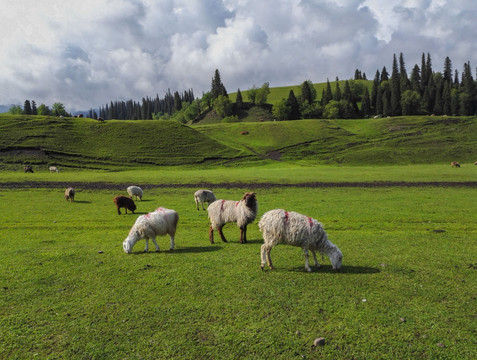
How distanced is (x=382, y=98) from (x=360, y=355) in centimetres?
15625

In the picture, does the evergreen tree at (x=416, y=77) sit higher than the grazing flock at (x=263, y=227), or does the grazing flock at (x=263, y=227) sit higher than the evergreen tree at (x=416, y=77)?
the evergreen tree at (x=416, y=77)

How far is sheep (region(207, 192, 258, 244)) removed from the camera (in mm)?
14266

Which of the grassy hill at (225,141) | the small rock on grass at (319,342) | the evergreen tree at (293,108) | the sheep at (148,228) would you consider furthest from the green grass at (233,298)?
the evergreen tree at (293,108)

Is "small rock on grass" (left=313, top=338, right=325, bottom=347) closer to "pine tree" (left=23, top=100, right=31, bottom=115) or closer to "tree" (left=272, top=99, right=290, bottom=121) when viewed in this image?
"tree" (left=272, top=99, right=290, bottom=121)

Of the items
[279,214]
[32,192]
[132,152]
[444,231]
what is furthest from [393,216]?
[132,152]

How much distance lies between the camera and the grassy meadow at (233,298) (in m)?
7.03

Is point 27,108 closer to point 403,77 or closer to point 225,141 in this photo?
point 225,141

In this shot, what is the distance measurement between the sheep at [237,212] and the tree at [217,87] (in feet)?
537

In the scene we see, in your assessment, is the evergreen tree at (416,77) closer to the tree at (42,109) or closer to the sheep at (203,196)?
the sheep at (203,196)

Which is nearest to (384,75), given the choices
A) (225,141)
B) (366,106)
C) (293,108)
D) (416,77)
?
(416,77)

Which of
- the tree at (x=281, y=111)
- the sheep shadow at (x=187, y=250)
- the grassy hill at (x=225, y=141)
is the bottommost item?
the sheep shadow at (x=187, y=250)

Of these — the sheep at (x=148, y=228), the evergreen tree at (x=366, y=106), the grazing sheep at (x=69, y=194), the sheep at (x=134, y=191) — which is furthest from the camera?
the evergreen tree at (x=366, y=106)

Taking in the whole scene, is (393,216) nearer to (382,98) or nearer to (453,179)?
(453,179)

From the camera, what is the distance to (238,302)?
890 centimetres
